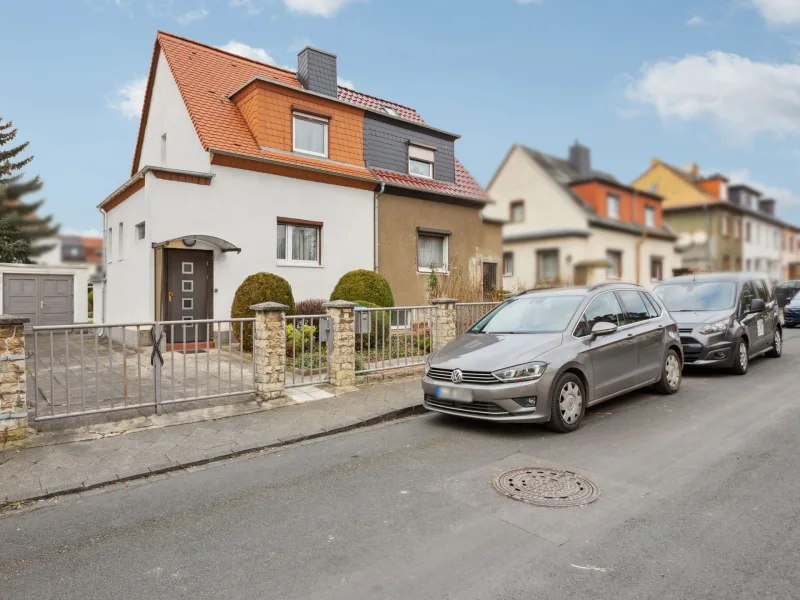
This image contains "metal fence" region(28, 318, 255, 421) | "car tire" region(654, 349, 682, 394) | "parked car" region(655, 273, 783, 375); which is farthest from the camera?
"parked car" region(655, 273, 783, 375)

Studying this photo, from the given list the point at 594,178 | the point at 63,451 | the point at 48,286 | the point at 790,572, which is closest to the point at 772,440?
the point at 790,572

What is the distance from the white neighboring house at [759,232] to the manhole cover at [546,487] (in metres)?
40.4

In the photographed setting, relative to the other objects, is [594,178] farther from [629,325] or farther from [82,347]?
[82,347]

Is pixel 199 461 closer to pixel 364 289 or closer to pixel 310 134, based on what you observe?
pixel 364 289

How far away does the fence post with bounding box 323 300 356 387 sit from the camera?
26.3ft

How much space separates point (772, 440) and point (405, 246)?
1244 centimetres

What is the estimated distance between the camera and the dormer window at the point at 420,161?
59.0 feet

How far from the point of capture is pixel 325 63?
1708cm

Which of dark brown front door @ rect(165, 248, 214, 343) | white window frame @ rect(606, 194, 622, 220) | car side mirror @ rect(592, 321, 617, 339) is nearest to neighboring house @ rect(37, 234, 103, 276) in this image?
dark brown front door @ rect(165, 248, 214, 343)

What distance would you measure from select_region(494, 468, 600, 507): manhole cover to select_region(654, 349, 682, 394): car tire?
3856 mm

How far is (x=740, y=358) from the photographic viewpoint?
8.90m

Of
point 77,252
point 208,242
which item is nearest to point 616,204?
point 208,242

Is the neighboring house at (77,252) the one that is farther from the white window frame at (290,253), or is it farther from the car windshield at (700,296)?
the car windshield at (700,296)

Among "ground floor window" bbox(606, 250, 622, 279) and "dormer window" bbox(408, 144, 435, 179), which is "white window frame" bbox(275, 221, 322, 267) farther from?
"ground floor window" bbox(606, 250, 622, 279)
